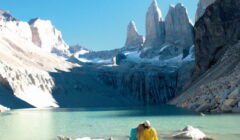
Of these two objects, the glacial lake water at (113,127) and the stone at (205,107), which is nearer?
the glacial lake water at (113,127)

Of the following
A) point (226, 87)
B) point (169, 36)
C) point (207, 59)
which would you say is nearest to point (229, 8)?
point (207, 59)

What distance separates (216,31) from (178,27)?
102 m

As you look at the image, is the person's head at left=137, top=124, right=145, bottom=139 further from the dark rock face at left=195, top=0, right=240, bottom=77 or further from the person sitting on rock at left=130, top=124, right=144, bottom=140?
the dark rock face at left=195, top=0, right=240, bottom=77

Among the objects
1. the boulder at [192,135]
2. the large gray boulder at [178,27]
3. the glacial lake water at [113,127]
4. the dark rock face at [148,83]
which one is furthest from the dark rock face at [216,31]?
the large gray boulder at [178,27]

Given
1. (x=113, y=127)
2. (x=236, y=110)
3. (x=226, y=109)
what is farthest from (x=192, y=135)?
(x=226, y=109)

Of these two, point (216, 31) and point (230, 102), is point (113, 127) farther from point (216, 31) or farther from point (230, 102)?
point (216, 31)

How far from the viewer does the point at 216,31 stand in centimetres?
8075

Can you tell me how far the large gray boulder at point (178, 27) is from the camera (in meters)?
178

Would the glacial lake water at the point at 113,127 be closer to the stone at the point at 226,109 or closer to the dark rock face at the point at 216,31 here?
the stone at the point at 226,109

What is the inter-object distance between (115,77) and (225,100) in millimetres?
97481

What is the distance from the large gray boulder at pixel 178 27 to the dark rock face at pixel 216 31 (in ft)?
295

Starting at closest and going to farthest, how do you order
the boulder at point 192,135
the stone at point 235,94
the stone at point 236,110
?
the boulder at point 192,135, the stone at point 236,110, the stone at point 235,94

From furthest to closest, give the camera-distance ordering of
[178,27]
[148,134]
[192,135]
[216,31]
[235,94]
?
[178,27] → [216,31] → [235,94] → [192,135] → [148,134]

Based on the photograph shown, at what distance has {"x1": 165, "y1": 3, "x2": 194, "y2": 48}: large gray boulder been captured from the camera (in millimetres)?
177500
